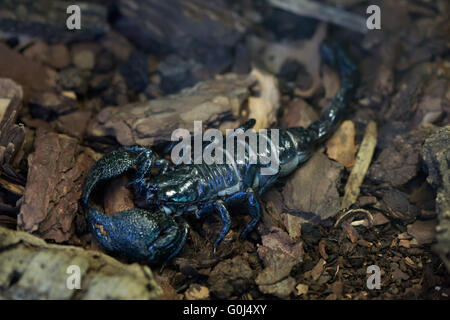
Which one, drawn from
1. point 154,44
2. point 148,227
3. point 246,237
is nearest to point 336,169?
point 246,237

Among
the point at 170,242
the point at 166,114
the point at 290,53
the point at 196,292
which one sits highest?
the point at 290,53

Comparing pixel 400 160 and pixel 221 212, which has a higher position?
pixel 400 160

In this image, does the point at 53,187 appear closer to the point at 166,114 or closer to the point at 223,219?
the point at 166,114

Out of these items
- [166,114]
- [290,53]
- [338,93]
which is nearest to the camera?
[166,114]

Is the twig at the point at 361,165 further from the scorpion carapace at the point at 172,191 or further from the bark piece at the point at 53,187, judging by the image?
the bark piece at the point at 53,187

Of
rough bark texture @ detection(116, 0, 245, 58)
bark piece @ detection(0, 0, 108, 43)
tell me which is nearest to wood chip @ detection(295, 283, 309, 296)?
rough bark texture @ detection(116, 0, 245, 58)

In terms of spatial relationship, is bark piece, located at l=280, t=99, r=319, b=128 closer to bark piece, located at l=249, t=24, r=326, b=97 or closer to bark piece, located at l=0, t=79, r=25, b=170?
bark piece, located at l=249, t=24, r=326, b=97

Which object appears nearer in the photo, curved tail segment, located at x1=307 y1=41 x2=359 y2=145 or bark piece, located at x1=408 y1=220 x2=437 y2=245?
bark piece, located at x1=408 y1=220 x2=437 y2=245

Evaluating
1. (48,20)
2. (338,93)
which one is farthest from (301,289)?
(48,20)
